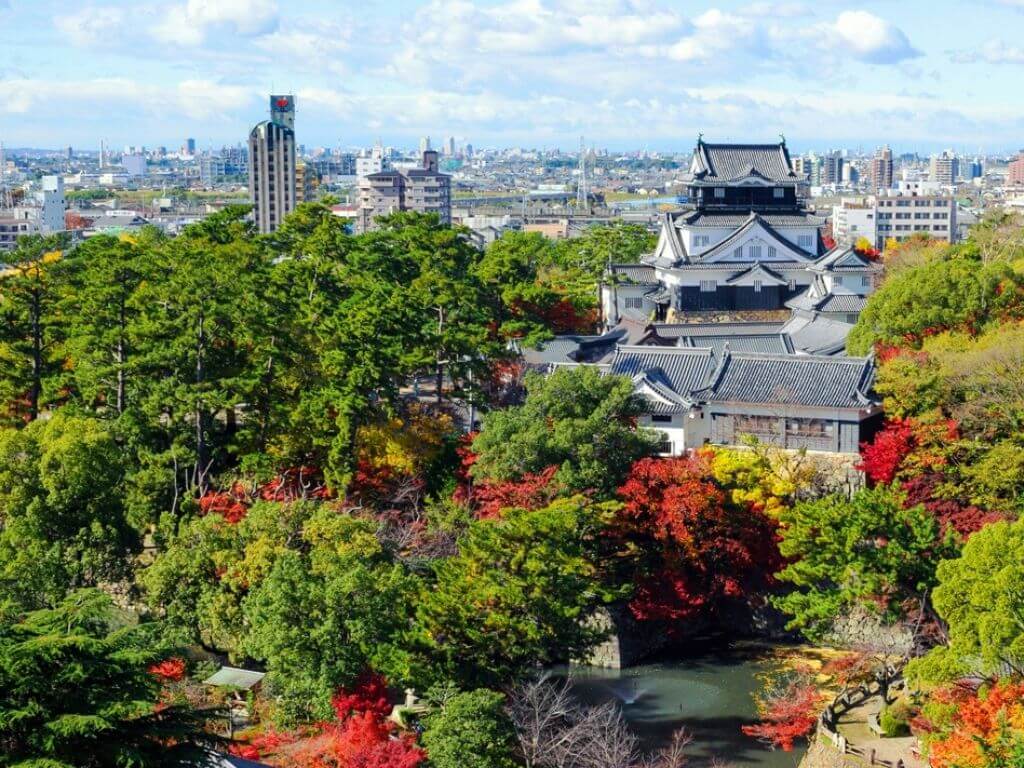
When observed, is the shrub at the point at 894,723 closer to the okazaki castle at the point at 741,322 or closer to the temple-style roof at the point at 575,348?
the okazaki castle at the point at 741,322

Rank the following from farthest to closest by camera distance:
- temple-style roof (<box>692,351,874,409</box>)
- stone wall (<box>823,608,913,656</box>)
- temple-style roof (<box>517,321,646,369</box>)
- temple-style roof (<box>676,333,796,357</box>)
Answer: temple-style roof (<box>676,333,796,357</box>) < temple-style roof (<box>517,321,646,369</box>) < temple-style roof (<box>692,351,874,409</box>) < stone wall (<box>823,608,913,656</box>)

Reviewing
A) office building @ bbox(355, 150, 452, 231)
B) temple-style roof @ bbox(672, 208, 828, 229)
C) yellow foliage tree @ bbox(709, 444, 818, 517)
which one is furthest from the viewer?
office building @ bbox(355, 150, 452, 231)

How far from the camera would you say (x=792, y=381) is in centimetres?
2720

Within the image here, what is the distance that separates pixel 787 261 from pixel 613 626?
2102 cm

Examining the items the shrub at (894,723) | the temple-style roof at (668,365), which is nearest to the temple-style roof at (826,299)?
the temple-style roof at (668,365)

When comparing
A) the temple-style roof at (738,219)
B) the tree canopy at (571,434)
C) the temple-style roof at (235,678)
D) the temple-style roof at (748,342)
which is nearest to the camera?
the temple-style roof at (235,678)

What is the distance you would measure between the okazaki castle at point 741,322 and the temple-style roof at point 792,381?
A: 0.09 ft

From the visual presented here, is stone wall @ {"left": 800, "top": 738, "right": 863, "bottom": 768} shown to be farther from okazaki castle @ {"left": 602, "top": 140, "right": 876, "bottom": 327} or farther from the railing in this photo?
okazaki castle @ {"left": 602, "top": 140, "right": 876, "bottom": 327}

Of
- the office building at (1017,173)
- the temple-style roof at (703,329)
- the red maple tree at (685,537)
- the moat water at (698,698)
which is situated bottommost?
the moat water at (698,698)

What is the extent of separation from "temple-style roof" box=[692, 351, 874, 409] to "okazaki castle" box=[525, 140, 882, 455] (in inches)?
1.0

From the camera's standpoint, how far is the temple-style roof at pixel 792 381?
87.2ft

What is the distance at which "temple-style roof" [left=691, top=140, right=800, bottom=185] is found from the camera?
4281 centimetres

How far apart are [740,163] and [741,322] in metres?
6.37

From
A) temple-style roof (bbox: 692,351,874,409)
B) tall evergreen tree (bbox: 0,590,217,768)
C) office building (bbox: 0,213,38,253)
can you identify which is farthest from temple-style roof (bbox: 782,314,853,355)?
office building (bbox: 0,213,38,253)
